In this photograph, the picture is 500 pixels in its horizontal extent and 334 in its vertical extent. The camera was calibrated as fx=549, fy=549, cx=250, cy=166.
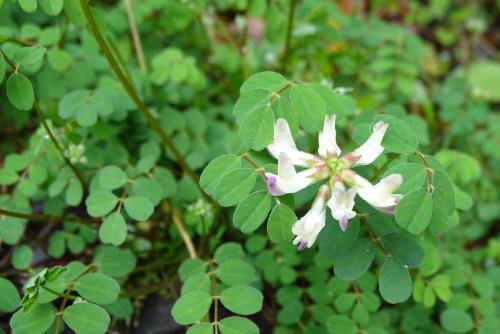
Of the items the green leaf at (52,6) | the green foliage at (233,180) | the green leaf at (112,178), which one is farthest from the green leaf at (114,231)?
the green leaf at (52,6)

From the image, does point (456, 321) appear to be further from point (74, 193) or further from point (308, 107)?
point (74, 193)

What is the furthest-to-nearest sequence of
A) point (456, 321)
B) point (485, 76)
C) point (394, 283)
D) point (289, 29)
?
point (485, 76) < point (289, 29) < point (456, 321) < point (394, 283)

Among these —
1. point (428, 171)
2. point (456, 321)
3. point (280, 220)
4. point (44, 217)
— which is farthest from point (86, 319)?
point (456, 321)

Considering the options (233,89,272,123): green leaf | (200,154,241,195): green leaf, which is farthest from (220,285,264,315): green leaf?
(233,89,272,123): green leaf

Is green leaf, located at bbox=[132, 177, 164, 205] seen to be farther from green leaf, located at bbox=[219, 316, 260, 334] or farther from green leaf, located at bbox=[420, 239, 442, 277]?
green leaf, located at bbox=[420, 239, 442, 277]

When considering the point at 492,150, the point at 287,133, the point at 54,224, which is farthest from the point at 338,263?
the point at 492,150

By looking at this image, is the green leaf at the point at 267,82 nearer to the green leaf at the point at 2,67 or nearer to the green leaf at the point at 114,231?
the green leaf at the point at 114,231
